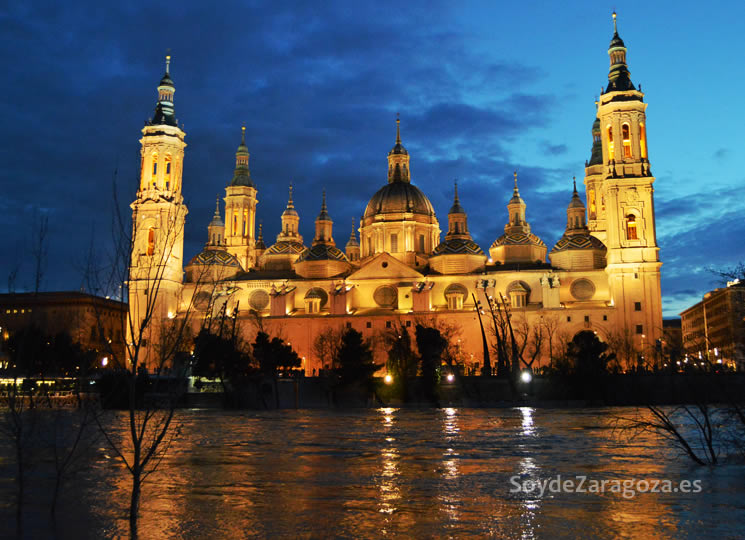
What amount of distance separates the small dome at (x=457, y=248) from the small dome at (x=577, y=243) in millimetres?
7541

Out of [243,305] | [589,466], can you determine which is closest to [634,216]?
[243,305]

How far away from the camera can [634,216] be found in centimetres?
6775

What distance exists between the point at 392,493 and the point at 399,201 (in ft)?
217

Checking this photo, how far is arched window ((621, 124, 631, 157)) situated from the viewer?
68750 mm

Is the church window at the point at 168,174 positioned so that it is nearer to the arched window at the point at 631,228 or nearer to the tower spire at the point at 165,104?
the tower spire at the point at 165,104

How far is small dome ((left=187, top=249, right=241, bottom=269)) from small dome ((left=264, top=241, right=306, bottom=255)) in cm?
495

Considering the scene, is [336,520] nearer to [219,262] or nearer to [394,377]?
[394,377]

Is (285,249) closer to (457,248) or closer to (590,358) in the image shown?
(457,248)

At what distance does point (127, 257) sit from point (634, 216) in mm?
62902

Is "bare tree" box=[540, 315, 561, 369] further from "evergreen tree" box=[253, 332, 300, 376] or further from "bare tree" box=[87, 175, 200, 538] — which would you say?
"bare tree" box=[87, 175, 200, 538]

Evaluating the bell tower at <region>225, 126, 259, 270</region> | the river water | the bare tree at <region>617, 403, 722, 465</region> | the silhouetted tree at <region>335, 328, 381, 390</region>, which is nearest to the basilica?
the bell tower at <region>225, 126, 259, 270</region>

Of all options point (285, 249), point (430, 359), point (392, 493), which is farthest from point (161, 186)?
point (392, 493)

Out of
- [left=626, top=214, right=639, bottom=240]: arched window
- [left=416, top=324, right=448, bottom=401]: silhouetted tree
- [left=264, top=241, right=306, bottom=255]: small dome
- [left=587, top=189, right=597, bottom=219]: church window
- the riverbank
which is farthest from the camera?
[left=264, top=241, right=306, bottom=255]: small dome

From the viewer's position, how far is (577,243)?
71562 millimetres
